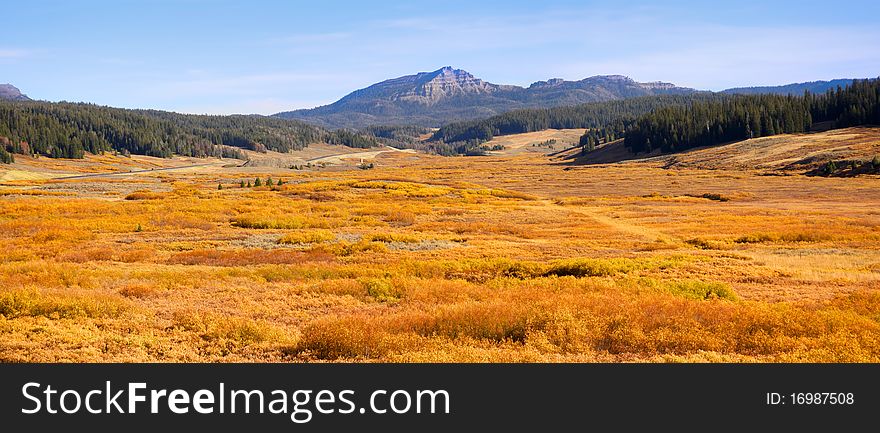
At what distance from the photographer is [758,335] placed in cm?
1178

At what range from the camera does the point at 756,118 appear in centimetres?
14050

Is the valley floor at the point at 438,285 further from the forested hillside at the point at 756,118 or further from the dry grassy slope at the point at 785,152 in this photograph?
the forested hillside at the point at 756,118

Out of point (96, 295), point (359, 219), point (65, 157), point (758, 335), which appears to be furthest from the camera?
point (65, 157)

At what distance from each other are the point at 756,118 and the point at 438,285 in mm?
149800

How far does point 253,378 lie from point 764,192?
76.4 meters

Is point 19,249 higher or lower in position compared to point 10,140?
lower

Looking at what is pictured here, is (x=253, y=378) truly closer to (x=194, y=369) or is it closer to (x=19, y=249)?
(x=194, y=369)

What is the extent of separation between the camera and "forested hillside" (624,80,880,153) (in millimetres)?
138875

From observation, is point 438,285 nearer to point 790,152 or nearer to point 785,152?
point 790,152

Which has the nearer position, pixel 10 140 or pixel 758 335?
pixel 758 335

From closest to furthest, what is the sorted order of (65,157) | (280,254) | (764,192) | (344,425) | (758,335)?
1. (344,425)
2. (758,335)
3. (280,254)
4. (764,192)
5. (65,157)

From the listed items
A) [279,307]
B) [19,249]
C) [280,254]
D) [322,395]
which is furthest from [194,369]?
[19,249]

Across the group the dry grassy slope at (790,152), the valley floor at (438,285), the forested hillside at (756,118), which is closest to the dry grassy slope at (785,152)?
the dry grassy slope at (790,152)

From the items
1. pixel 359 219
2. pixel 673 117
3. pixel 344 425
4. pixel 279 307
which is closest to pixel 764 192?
pixel 359 219
